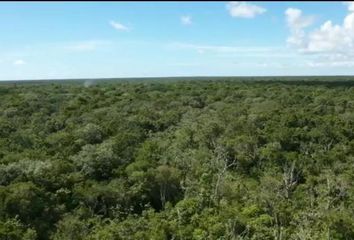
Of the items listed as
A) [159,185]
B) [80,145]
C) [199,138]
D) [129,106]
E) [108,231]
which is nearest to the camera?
[108,231]

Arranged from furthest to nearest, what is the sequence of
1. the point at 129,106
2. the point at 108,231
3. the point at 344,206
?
the point at 129,106 → the point at 344,206 → the point at 108,231

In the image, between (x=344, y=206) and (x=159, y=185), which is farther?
(x=159, y=185)

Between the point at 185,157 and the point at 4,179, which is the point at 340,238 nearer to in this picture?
the point at 185,157

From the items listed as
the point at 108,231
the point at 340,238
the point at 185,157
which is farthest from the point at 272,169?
the point at 108,231

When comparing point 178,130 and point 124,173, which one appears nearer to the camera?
point 124,173

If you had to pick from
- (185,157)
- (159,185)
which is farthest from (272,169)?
(159,185)

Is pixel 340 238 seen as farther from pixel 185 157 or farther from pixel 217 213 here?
pixel 185 157
